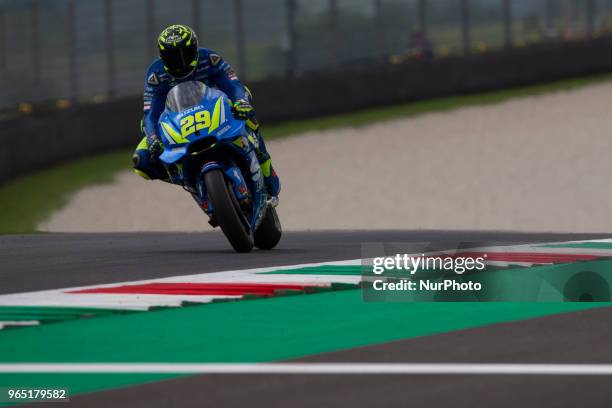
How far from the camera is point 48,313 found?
6957mm

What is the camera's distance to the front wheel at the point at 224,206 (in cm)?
988

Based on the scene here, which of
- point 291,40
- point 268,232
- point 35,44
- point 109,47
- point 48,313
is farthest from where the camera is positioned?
point 291,40

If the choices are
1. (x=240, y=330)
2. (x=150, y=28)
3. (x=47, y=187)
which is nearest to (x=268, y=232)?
(x=240, y=330)

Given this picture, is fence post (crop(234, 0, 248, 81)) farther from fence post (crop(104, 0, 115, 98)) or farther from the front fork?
the front fork

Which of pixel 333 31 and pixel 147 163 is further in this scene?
pixel 333 31

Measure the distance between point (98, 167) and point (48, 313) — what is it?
56.8 feet

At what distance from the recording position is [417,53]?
30.9m

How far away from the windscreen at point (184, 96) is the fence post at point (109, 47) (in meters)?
14.5

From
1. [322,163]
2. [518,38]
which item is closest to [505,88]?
[518,38]

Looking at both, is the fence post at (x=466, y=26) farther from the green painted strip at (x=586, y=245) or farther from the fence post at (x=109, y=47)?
the green painted strip at (x=586, y=245)

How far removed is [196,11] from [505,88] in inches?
332

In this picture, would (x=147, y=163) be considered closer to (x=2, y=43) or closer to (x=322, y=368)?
(x=322, y=368)
